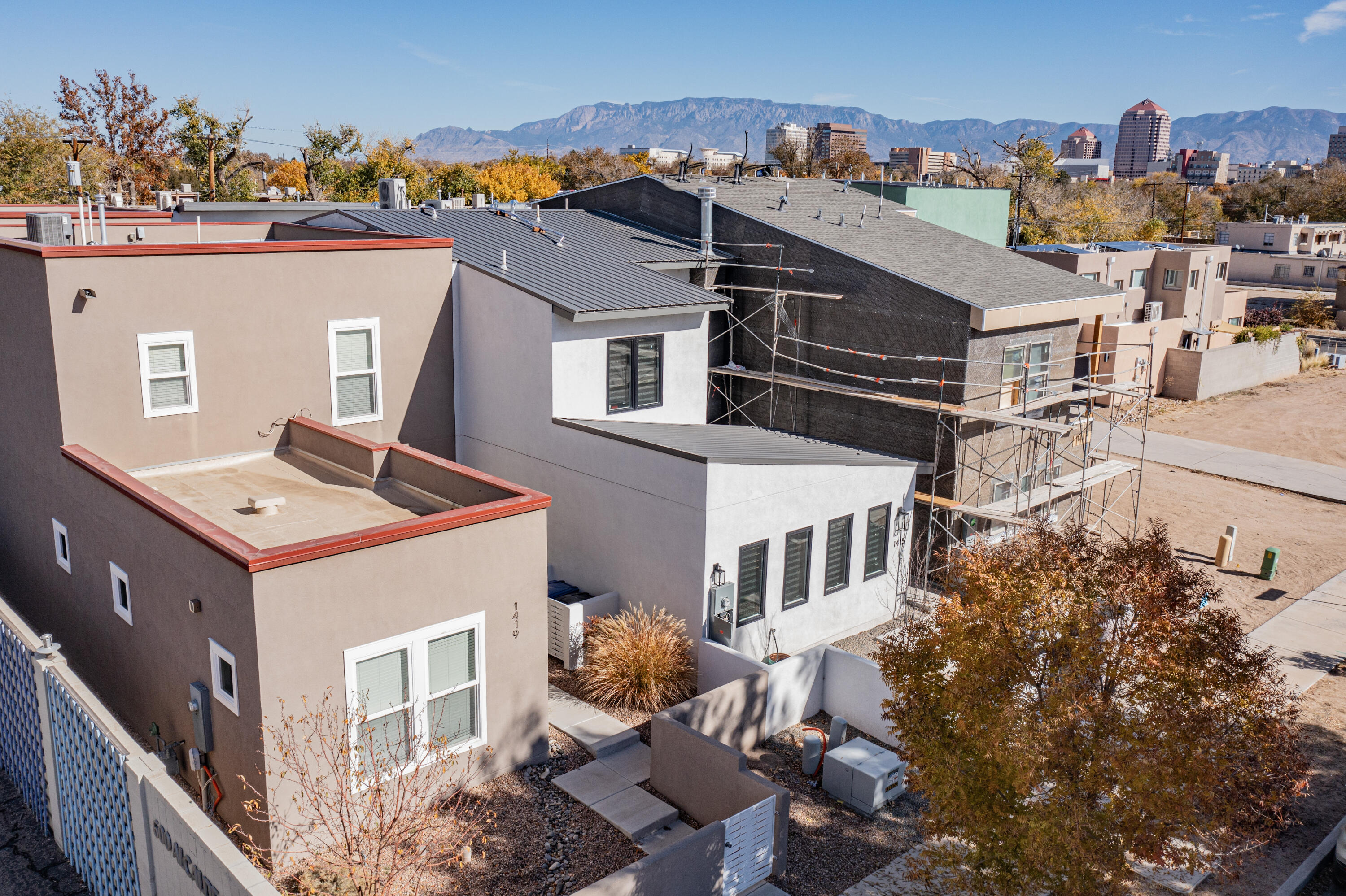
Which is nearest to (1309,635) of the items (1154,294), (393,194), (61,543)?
(61,543)

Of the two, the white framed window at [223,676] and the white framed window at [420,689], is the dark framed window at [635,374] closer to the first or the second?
the white framed window at [420,689]

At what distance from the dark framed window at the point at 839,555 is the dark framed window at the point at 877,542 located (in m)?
0.49

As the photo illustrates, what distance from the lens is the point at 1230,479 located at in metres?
29.5

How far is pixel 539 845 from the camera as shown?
10.8m

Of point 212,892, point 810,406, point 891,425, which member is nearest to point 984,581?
point 212,892

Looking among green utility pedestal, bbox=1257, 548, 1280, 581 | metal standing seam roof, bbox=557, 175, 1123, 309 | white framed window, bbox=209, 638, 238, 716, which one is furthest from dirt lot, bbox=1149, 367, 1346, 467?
white framed window, bbox=209, 638, 238, 716

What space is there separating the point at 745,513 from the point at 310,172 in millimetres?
51009

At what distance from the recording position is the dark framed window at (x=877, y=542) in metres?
17.4

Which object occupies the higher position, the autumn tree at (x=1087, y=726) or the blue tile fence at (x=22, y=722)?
the autumn tree at (x=1087, y=726)

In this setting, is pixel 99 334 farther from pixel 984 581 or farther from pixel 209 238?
pixel 984 581

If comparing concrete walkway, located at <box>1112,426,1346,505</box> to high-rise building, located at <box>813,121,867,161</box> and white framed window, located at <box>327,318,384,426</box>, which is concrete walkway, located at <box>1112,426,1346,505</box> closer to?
white framed window, located at <box>327,318,384,426</box>

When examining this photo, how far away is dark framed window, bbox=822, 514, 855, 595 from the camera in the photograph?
16.7 meters

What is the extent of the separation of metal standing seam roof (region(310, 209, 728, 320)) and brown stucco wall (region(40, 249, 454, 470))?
1.84 m

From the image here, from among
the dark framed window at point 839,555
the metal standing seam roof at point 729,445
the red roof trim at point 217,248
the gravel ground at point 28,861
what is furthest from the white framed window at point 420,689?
the dark framed window at point 839,555
